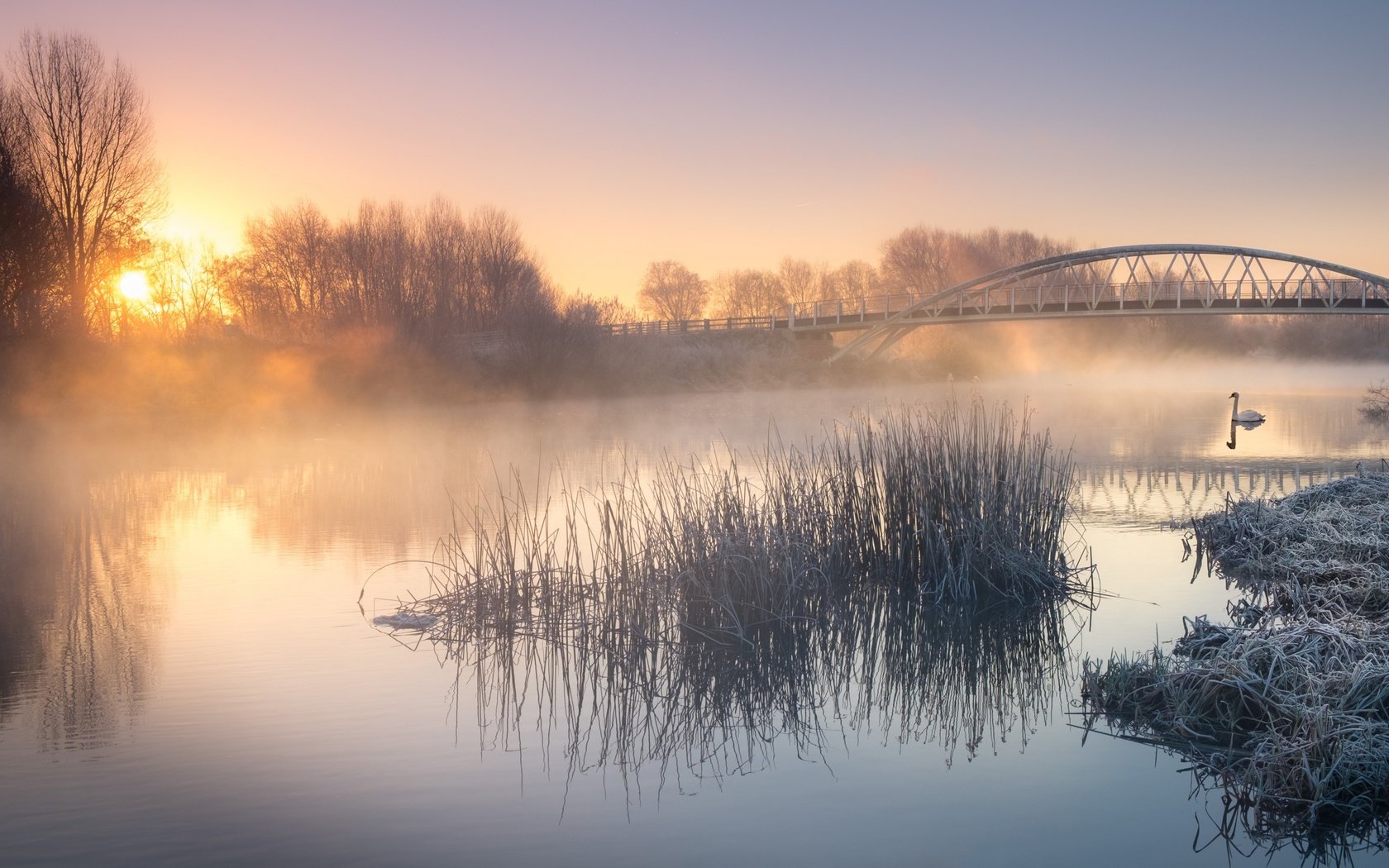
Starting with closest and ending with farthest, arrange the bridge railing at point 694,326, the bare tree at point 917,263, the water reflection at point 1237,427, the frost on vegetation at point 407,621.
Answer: the frost on vegetation at point 407,621 < the water reflection at point 1237,427 < the bridge railing at point 694,326 < the bare tree at point 917,263

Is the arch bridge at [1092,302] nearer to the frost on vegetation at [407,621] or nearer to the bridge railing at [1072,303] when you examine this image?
the bridge railing at [1072,303]

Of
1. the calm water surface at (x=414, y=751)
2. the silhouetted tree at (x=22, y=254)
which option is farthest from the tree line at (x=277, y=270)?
the calm water surface at (x=414, y=751)

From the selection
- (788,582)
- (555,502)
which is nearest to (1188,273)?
(555,502)

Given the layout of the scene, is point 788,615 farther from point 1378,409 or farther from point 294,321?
point 294,321

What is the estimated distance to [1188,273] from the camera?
55406mm

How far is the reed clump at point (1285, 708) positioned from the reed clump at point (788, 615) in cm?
77

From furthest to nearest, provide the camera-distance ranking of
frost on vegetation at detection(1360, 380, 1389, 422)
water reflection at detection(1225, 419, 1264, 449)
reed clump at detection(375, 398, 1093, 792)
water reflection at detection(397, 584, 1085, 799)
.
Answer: frost on vegetation at detection(1360, 380, 1389, 422) → water reflection at detection(1225, 419, 1264, 449) → reed clump at detection(375, 398, 1093, 792) → water reflection at detection(397, 584, 1085, 799)

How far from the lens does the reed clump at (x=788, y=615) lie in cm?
676

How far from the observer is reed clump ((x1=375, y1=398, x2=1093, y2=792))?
6.76 metres

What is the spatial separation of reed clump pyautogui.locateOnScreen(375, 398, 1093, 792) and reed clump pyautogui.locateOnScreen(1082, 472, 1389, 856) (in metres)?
0.77

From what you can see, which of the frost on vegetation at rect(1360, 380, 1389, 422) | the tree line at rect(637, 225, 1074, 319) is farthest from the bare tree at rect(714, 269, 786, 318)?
the frost on vegetation at rect(1360, 380, 1389, 422)

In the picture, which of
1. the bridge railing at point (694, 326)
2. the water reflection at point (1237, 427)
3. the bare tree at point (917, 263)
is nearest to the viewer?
the water reflection at point (1237, 427)

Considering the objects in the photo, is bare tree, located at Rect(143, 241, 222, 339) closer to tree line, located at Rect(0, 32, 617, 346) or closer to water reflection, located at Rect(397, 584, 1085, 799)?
tree line, located at Rect(0, 32, 617, 346)

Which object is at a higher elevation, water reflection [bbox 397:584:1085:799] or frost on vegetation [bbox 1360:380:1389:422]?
frost on vegetation [bbox 1360:380:1389:422]
